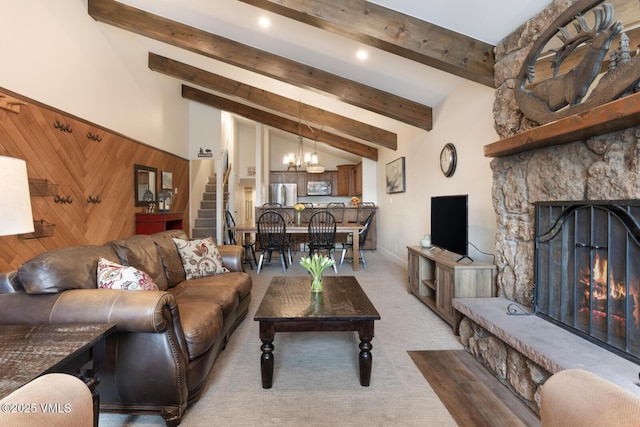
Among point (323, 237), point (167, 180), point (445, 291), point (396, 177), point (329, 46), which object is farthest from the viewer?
point (396, 177)

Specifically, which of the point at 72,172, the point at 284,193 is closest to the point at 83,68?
the point at 72,172

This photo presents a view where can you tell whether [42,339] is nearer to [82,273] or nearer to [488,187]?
[82,273]

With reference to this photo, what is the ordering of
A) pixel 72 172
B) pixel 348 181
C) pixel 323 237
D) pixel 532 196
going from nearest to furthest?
1. pixel 532 196
2. pixel 72 172
3. pixel 323 237
4. pixel 348 181

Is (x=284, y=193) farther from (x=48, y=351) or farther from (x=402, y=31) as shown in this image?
(x=48, y=351)

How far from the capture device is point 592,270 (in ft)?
5.58

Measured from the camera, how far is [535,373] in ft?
5.42

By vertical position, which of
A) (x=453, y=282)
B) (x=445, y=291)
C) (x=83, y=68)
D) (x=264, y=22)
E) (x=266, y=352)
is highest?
(x=264, y=22)

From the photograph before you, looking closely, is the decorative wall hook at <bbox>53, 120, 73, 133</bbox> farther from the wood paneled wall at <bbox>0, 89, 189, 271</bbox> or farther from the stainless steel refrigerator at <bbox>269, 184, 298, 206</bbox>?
the stainless steel refrigerator at <bbox>269, 184, 298, 206</bbox>

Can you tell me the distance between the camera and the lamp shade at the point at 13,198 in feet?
3.63

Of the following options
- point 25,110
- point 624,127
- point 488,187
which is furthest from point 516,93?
point 25,110

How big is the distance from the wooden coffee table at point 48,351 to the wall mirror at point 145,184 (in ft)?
12.5

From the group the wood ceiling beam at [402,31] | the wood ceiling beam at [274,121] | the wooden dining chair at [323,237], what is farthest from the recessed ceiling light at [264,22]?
the wood ceiling beam at [274,121]

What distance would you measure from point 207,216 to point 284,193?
290 centimetres

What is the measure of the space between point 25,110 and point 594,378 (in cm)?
434
